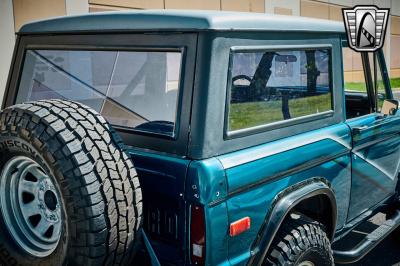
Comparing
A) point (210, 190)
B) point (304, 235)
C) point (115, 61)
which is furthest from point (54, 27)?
point (304, 235)

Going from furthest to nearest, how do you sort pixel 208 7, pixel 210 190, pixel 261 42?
pixel 208 7 → pixel 261 42 → pixel 210 190

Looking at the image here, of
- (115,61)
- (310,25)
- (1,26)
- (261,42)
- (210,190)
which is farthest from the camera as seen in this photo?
(1,26)

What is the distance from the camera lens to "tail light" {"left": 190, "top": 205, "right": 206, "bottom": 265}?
2.00m

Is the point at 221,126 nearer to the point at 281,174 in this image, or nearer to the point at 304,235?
the point at 281,174

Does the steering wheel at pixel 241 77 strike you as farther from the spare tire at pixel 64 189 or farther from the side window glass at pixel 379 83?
the side window glass at pixel 379 83

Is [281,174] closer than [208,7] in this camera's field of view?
Yes

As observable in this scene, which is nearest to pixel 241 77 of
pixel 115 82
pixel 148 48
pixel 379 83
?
pixel 148 48

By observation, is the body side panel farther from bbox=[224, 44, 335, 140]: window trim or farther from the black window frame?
the black window frame

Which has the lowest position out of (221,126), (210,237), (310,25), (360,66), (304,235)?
(304,235)

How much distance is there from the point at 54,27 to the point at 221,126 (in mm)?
1251

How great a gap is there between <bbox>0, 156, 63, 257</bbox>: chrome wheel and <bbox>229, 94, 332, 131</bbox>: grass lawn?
35.8 inches

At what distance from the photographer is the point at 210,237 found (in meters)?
2.01

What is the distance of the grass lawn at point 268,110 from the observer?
7.43 ft

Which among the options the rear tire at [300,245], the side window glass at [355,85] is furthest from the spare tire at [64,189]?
the side window glass at [355,85]
